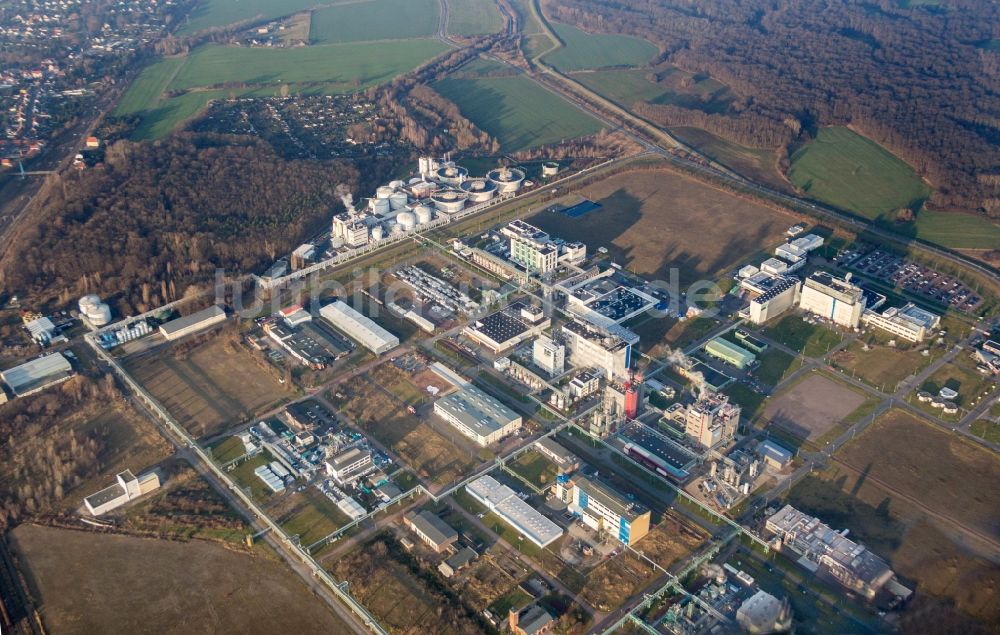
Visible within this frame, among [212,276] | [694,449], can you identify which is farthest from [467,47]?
[694,449]

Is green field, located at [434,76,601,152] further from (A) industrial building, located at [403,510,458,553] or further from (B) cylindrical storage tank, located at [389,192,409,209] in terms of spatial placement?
(A) industrial building, located at [403,510,458,553]

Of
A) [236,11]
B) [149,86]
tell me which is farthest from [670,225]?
[236,11]

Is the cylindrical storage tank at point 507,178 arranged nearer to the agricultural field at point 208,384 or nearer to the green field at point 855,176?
the green field at point 855,176

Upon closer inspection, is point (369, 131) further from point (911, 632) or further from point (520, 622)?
point (911, 632)

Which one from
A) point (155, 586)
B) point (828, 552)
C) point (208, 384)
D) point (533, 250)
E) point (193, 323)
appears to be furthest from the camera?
point (533, 250)

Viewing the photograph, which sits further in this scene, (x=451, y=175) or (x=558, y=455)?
(x=451, y=175)

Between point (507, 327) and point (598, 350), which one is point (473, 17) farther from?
point (598, 350)
